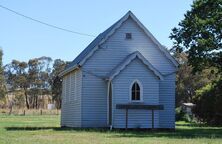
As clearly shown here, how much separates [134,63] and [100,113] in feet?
15.3

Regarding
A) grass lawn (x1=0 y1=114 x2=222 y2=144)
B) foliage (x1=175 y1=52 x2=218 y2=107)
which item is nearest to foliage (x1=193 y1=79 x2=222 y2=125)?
grass lawn (x1=0 y1=114 x2=222 y2=144)

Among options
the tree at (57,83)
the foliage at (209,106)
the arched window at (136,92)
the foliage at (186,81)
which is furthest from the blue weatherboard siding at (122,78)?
the tree at (57,83)

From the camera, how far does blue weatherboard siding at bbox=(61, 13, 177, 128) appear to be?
120ft

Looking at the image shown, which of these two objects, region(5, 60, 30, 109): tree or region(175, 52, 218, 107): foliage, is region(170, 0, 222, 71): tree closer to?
region(175, 52, 218, 107): foliage

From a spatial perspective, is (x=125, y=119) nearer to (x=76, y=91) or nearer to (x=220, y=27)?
(x=76, y=91)

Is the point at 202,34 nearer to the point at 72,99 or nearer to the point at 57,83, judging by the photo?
the point at 72,99

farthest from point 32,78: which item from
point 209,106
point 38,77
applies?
point 209,106

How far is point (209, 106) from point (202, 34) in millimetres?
16668

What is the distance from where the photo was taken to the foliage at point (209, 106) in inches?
1993

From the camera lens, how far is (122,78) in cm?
3644

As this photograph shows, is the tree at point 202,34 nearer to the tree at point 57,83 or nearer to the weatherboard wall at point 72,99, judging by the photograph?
the weatherboard wall at point 72,99

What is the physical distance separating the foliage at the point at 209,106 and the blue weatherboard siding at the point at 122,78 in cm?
1072

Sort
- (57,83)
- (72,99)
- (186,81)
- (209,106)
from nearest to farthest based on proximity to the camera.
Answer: (72,99) < (209,106) < (186,81) < (57,83)

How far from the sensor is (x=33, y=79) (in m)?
144
